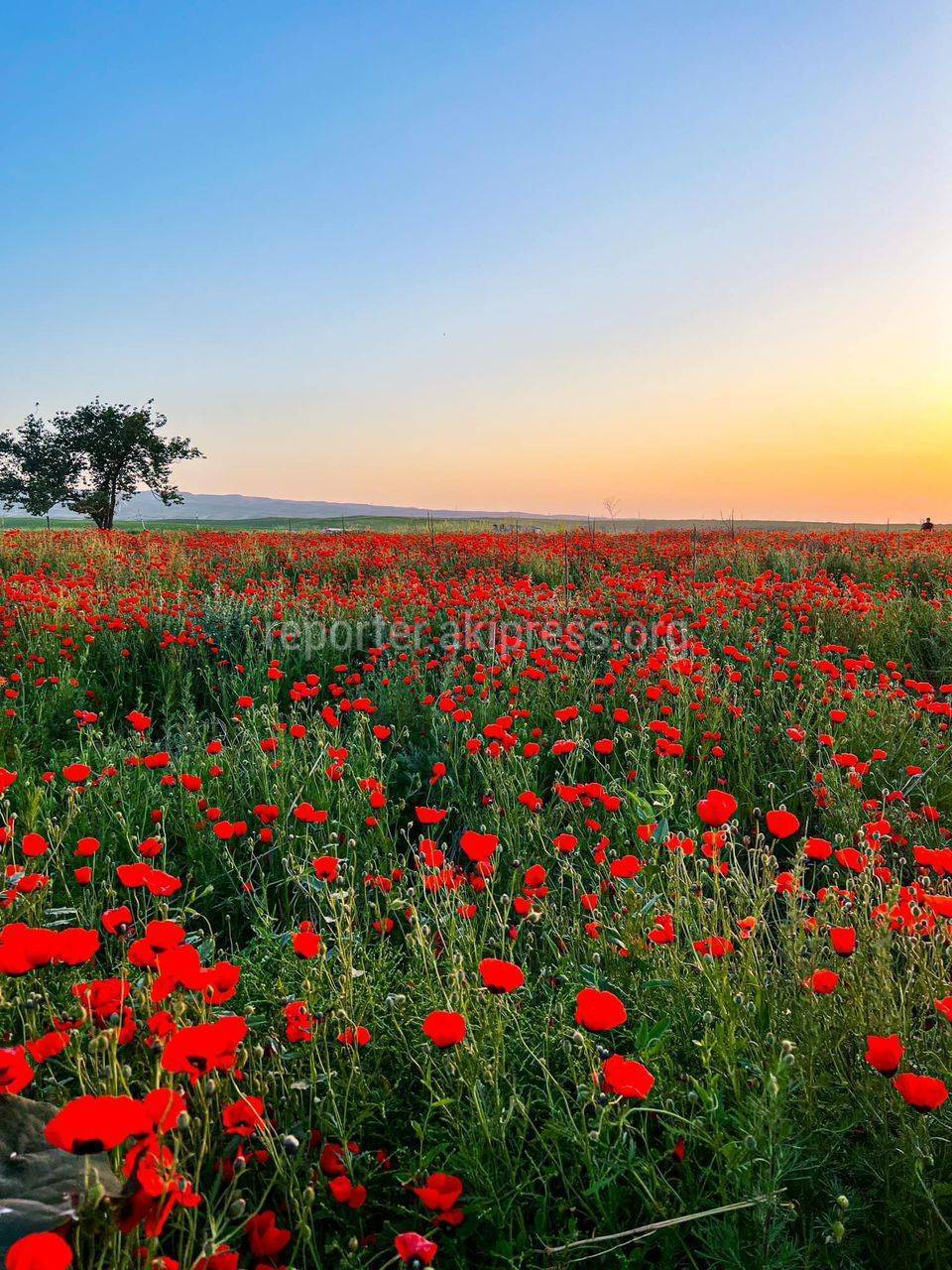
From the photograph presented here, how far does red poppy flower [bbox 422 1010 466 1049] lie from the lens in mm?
1274

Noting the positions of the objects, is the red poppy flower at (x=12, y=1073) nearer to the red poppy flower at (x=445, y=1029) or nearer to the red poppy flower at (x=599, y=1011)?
the red poppy flower at (x=445, y=1029)

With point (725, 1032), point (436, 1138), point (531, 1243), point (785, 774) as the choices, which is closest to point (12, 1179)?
point (436, 1138)

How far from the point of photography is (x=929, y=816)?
10.8 feet

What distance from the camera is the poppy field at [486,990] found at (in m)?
1.35

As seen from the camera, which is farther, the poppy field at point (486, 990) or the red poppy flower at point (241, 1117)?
the red poppy flower at point (241, 1117)

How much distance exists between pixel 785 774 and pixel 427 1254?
11.3 ft

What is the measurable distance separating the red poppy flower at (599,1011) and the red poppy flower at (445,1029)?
0.67 feet

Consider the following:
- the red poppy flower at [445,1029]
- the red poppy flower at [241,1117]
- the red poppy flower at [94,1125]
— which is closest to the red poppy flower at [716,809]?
the red poppy flower at [445,1029]

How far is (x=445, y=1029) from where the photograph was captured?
1.29 m

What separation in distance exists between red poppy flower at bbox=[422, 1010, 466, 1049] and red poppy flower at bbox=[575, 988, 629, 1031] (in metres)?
0.21

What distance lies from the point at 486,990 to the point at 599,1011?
18.8 inches

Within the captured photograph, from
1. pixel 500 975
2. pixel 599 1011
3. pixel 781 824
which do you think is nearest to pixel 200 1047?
pixel 500 975

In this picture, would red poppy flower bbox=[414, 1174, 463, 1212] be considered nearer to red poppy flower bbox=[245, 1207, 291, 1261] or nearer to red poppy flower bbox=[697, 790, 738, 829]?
red poppy flower bbox=[245, 1207, 291, 1261]

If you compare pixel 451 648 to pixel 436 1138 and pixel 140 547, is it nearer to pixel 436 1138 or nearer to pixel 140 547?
pixel 436 1138
